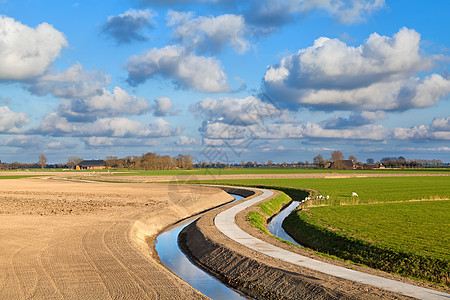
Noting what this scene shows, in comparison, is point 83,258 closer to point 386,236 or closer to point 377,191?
point 386,236

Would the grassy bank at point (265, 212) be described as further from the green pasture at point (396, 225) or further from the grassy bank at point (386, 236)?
the green pasture at point (396, 225)

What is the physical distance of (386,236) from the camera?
19.5 metres

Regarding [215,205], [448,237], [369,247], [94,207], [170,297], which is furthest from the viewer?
[215,205]

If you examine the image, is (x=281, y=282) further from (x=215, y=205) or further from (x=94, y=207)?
(x=215, y=205)

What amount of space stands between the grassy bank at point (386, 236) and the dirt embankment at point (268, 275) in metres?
1.88

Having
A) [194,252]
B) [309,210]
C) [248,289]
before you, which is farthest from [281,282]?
[309,210]

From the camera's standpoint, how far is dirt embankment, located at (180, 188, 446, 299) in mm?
11305

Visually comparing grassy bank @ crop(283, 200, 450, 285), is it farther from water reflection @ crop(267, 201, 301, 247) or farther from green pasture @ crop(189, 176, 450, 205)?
green pasture @ crop(189, 176, 450, 205)

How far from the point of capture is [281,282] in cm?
1277

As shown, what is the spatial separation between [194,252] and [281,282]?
754 centimetres

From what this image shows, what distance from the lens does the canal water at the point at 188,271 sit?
43.6 feet

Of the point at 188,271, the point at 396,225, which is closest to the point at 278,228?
the point at 396,225

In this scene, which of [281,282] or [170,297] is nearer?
[170,297]

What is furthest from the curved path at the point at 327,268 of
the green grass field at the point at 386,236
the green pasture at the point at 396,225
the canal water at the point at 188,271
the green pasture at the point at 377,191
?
the green pasture at the point at 377,191
